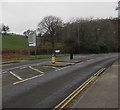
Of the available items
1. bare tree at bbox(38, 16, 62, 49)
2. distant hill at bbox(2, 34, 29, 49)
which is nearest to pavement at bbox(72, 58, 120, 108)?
distant hill at bbox(2, 34, 29, 49)

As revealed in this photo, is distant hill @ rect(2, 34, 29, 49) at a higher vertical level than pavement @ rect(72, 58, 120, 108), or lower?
higher

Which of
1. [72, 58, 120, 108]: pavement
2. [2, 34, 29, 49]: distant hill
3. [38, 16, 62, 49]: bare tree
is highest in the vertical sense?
[38, 16, 62, 49]: bare tree

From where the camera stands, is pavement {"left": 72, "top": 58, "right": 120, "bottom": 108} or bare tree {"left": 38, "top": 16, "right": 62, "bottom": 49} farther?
bare tree {"left": 38, "top": 16, "right": 62, "bottom": 49}

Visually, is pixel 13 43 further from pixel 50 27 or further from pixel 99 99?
pixel 99 99

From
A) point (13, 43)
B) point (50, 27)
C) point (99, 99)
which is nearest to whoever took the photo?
point (99, 99)

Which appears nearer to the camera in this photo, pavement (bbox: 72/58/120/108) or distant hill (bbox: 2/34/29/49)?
pavement (bbox: 72/58/120/108)

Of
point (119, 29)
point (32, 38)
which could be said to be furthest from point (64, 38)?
point (119, 29)

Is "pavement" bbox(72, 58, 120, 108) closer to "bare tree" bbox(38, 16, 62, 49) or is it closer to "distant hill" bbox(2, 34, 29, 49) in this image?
"distant hill" bbox(2, 34, 29, 49)

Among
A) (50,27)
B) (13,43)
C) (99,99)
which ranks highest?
(50,27)

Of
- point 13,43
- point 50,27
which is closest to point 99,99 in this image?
point 50,27

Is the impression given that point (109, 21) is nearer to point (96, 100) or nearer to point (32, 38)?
point (32, 38)

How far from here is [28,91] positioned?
7426 mm

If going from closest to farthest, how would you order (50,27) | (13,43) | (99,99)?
(99,99) < (50,27) < (13,43)

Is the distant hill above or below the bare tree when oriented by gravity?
below
